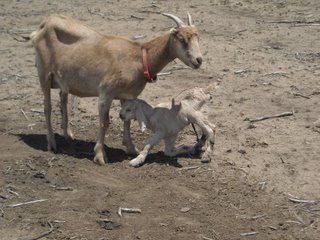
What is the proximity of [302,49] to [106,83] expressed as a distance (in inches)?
209

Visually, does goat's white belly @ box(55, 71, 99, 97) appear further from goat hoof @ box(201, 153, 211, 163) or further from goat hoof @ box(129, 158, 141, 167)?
goat hoof @ box(201, 153, 211, 163)

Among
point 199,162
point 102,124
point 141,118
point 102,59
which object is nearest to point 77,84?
point 102,59

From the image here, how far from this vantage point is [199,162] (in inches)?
335

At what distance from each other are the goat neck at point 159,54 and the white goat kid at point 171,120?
1.65 feet

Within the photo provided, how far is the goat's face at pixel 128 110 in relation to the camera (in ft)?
28.6

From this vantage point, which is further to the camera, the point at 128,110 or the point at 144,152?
the point at 128,110

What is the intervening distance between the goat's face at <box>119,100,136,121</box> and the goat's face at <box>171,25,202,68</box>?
95 centimetres

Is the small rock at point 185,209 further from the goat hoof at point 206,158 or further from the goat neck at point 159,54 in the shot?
the goat neck at point 159,54

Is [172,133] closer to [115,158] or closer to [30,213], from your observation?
[115,158]

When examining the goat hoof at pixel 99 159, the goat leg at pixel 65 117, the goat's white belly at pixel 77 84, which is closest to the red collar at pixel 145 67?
the goat's white belly at pixel 77 84

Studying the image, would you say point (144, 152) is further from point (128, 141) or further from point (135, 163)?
point (128, 141)

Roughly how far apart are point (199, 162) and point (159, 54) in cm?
147

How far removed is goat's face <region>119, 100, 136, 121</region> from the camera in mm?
8711

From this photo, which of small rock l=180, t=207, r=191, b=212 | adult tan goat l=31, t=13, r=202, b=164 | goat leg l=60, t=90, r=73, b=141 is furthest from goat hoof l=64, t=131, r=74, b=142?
small rock l=180, t=207, r=191, b=212
